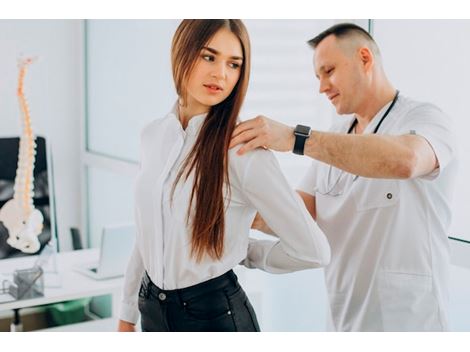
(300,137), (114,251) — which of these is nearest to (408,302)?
(300,137)

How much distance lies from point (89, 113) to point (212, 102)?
835 millimetres

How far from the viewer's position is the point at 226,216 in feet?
4.35

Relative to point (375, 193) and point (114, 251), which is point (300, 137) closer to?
point (375, 193)

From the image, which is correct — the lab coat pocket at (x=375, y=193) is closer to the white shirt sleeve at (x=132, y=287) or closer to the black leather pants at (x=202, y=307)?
the black leather pants at (x=202, y=307)

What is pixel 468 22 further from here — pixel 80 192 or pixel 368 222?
pixel 80 192

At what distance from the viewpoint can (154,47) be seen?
221cm

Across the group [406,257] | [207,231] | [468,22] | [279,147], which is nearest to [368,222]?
[406,257]

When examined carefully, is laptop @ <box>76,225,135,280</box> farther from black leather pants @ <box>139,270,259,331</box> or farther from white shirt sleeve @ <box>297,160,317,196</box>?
black leather pants @ <box>139,270,259,331</box>

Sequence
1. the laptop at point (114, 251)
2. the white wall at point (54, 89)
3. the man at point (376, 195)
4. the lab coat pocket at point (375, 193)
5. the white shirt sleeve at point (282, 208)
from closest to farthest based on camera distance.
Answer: the white shirt sleeve at point (282, 208)
the man at point (376, 195)
the lab coat pocket at point (375, 193)
the white wall at point (54, 89)
the laptop at point (114, 251)

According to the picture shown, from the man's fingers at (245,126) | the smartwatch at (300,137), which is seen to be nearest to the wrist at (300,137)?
the smartwatch at (300,137)

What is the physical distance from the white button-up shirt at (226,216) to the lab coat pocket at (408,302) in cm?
28

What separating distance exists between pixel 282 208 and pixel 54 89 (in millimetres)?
1088

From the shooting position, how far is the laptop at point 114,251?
205 centimetres

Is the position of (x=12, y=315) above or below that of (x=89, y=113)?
below
